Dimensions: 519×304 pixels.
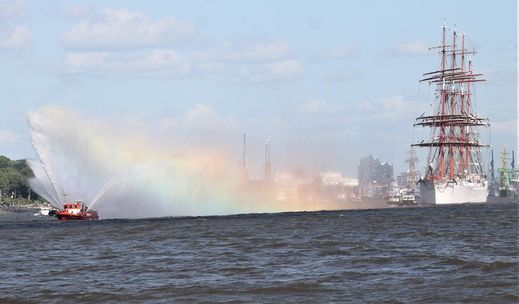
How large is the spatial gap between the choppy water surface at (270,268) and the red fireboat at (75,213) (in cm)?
3918

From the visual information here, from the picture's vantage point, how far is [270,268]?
47.2 meters

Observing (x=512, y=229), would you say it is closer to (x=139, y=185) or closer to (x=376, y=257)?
(x=376, y=257)

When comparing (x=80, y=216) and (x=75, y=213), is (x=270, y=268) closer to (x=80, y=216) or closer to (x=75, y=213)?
(x=80, y=216)

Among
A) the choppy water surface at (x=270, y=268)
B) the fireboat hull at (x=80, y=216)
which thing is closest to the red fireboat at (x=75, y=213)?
the fireboat hull at (x=80, y=216)

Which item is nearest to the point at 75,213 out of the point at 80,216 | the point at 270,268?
the point at 80,216

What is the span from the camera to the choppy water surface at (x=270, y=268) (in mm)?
38375

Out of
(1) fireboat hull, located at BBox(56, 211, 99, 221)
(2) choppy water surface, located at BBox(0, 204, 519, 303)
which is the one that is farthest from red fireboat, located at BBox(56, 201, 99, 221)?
(2) choppy water surface, located at BBox(0, 204, 519, 303)

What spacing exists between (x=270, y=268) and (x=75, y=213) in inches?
2806

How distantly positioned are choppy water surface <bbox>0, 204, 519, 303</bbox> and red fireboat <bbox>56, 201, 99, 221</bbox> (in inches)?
1543

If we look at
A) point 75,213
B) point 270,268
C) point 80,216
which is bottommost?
point 270,268

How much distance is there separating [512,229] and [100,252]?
33187 millimetres

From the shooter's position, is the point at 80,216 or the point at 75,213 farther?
the point at 75,213

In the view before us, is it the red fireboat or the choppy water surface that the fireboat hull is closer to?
the red fireboat

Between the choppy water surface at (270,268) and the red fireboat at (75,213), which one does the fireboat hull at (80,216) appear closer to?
the red fireboat at (75,213)
